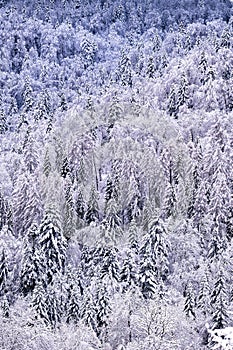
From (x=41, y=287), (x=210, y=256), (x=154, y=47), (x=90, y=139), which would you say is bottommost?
(x=210, y=256)

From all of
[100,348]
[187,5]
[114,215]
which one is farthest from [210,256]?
[187,5]

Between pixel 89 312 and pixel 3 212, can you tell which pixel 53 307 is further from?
pixel 3 212

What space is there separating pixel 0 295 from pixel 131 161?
32.6 meters

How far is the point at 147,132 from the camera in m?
100

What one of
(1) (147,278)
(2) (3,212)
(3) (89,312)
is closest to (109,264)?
(1) (147,278)

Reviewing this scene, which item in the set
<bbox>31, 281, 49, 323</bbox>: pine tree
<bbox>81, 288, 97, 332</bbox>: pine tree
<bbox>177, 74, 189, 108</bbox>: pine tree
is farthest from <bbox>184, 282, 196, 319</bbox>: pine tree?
<bbox>177, 74, 189, 108</bbox>: pine tree

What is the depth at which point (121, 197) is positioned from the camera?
88.1 metres

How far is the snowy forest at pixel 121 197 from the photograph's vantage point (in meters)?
56.1

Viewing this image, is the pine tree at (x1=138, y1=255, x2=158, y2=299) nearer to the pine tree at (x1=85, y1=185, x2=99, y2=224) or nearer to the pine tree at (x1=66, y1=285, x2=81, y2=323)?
the pine tree at (x1=66, y1=285, x2=81, y2=323)

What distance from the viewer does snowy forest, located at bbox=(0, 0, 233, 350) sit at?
56062 mm

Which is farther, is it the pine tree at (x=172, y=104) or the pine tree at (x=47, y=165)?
the pine tree at (x=172, y=104)

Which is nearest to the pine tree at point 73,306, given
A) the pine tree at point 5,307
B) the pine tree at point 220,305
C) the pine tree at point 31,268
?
the pine tree at point 31,268

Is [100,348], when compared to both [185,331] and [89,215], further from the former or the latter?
[89,215]

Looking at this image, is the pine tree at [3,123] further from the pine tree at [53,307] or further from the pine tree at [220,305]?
the pine tree at [220,305]
